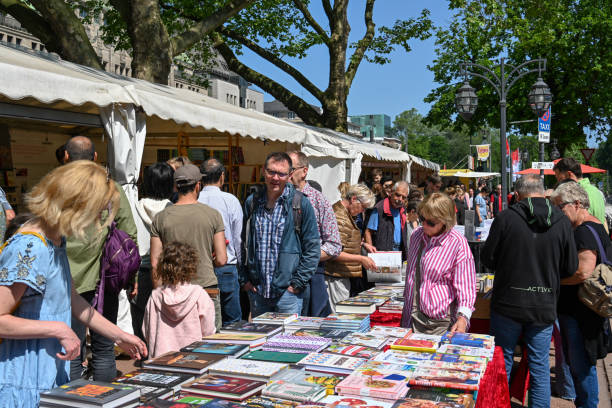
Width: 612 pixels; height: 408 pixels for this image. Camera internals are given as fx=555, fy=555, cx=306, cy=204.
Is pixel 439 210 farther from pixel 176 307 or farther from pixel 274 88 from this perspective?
pixel 274 88

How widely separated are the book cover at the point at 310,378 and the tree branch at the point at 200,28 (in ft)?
27.8

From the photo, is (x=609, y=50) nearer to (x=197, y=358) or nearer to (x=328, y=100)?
(x=328, y=100)

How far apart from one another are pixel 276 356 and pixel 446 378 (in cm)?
84

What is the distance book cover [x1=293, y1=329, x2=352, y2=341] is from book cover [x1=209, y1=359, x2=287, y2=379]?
522 millimetres

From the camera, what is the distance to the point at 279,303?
3924 millimetres

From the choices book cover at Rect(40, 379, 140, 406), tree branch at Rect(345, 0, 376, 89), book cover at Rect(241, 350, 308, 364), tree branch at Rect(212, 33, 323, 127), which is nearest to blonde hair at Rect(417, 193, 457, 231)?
book cover at Rect(241, 350, 308, 364)

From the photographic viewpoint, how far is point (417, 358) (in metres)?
2.80

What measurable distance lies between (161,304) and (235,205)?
1.41 meters

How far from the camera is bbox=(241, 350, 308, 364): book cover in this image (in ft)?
8.93

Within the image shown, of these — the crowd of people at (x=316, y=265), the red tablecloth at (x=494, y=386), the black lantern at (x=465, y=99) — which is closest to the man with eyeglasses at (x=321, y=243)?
the crowd of people at (x=316, y=265)

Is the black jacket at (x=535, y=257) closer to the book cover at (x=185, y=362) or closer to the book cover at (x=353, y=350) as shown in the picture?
the book cover at (x=353, y=350)

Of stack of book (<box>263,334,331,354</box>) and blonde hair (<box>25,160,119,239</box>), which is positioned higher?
blonde hair (<box>25,160,119,239</box>)

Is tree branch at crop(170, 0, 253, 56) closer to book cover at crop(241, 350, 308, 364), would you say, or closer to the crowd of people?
the crowd of people

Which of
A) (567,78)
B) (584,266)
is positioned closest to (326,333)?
(584,266)
